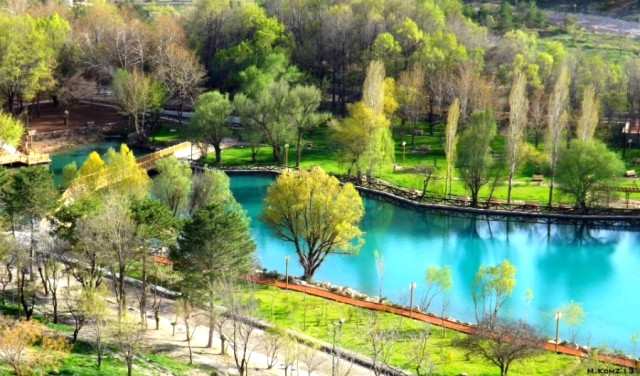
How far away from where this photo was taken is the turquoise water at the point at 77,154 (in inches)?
2667

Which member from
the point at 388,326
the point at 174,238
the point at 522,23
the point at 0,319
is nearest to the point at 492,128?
the point at 388,326

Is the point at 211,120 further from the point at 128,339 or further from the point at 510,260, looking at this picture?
the point at 128,339

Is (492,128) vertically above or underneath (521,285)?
above

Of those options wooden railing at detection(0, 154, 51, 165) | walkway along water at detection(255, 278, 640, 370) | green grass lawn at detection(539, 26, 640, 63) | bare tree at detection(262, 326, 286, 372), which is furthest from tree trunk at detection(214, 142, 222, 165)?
green grass lawn at detection(539, 26, 640, 63)

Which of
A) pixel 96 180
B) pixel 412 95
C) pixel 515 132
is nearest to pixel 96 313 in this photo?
pixel 96 180

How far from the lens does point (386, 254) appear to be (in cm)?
5066

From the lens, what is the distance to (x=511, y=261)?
50.3m

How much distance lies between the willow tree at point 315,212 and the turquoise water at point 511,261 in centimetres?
230

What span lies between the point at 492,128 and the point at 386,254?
13454 mm

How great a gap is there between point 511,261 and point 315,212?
1306 centimetres

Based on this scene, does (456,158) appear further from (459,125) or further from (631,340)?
(631,340)

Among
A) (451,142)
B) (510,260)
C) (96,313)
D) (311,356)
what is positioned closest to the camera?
(96,313)

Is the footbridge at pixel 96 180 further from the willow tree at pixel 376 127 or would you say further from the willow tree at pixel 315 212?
the willow tree at pixel 376 127

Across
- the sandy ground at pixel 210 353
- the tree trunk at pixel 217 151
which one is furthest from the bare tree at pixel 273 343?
the tree trunk at pixel 217 151
